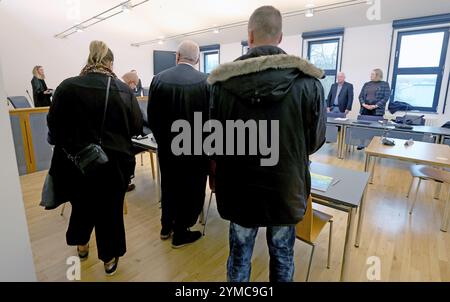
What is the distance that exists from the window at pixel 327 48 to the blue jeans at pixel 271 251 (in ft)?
20.0

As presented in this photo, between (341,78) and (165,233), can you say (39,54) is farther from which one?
(341,78)

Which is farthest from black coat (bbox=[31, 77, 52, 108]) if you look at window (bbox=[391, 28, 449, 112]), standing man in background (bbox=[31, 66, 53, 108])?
window (bbox=[391, 28, 449, 112])

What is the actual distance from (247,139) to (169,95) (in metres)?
0.93

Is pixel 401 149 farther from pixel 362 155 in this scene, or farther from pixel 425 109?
pixel 425 109

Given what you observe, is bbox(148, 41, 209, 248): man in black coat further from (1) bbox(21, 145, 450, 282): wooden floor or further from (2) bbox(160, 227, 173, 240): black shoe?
(1) bbox(21, 145, 450, 282): wooden floor

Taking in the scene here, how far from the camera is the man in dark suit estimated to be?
5.59 meters

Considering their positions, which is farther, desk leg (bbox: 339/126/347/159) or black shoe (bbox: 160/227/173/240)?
desk leg (bbox: 339/126/347/159)

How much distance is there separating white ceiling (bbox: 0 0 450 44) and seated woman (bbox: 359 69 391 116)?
147 cm

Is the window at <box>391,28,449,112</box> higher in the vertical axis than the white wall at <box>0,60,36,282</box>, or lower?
higher

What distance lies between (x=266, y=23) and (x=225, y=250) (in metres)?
1.70

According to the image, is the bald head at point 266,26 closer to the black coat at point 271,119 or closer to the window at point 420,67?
the black coat at point 271,119

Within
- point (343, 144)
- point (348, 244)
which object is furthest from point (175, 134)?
point (343, 144)

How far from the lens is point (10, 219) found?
1212 millimetres

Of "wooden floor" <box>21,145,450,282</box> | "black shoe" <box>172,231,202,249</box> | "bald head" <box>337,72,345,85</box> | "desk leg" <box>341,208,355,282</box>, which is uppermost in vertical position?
"bald head" <box>337,72,345,85</box>
